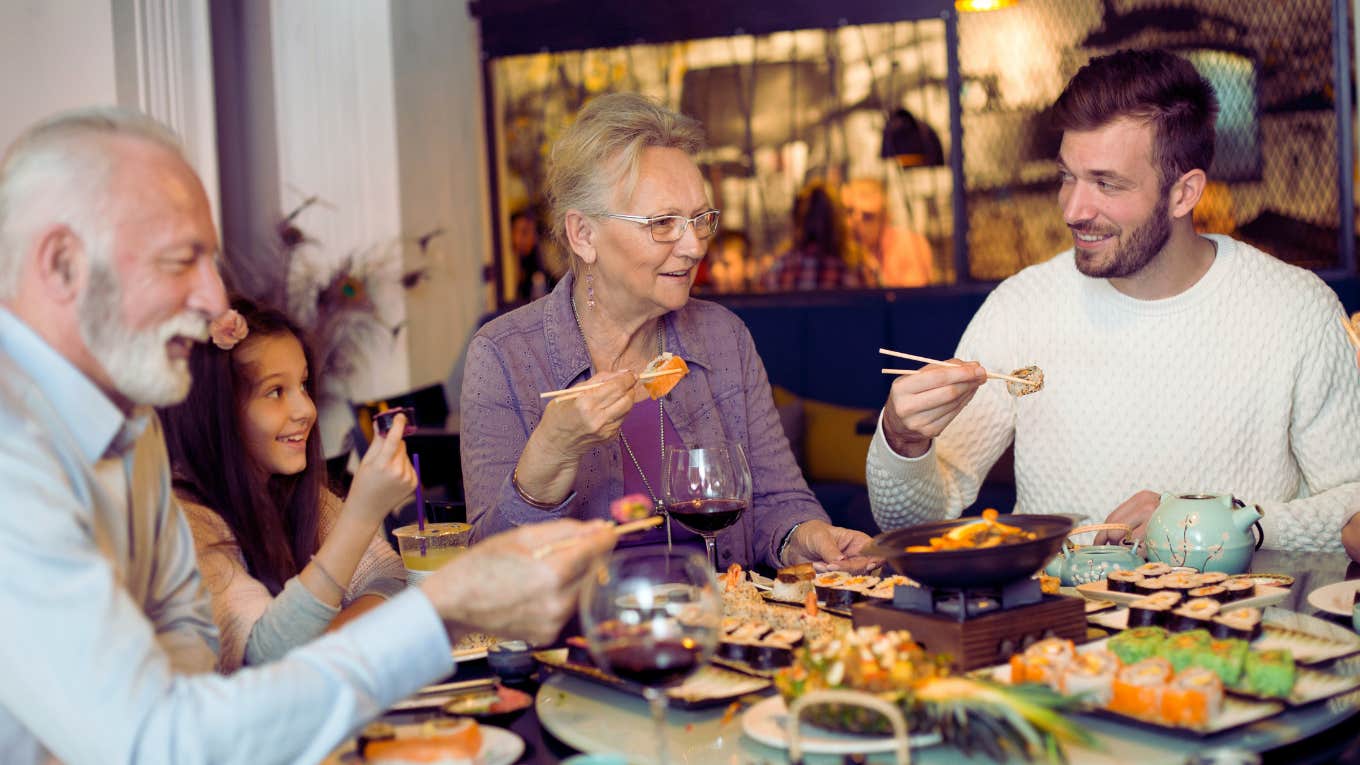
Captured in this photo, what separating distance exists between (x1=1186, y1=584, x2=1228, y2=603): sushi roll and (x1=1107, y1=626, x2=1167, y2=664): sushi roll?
254mm

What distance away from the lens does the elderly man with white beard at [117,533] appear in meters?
1.11

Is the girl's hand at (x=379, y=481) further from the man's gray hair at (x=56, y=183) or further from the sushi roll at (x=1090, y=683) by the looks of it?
the sushi roll at (x=1090, y=683)

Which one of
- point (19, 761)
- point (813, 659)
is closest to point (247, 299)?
point (19, 761)

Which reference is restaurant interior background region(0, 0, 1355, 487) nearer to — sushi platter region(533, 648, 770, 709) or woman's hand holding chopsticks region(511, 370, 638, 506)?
woman's hand holding chopsticks region(511, 370, 638, 506)

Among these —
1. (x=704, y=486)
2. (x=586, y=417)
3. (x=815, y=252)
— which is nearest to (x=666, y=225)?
(x=586, y=417)

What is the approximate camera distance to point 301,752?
3.88 ft

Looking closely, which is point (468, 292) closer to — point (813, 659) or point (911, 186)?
point (911, 186)

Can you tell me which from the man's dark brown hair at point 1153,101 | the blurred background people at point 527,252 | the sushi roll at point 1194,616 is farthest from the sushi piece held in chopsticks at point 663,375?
the blurred background people at point 527,252

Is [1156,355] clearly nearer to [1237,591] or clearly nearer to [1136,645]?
[1237,591]

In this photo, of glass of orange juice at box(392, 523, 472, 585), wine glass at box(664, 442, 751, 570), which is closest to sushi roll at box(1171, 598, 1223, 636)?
wine glass at box(664, 442, 751, 570)

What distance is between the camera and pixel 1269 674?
1293 millimetres

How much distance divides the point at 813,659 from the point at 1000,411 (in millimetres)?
1498

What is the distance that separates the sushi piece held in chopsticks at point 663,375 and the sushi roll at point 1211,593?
97 cm

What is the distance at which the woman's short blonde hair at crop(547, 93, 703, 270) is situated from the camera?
2447 millimetres
